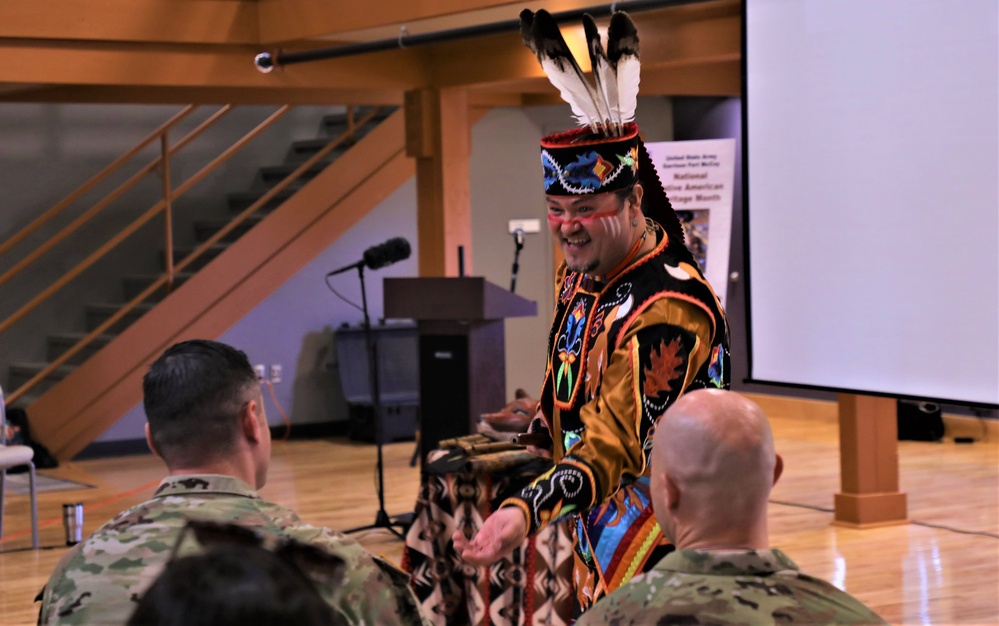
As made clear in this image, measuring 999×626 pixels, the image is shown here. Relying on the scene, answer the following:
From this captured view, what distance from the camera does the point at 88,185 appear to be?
9.05 m

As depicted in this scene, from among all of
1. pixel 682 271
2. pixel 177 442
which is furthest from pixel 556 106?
pixel 177 442

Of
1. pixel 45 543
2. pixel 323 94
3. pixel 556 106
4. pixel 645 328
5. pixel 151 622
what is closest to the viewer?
pixel 151 622

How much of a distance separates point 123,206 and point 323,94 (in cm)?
220

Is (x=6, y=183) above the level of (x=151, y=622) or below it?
above

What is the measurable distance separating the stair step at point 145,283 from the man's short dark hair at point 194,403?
7.76m

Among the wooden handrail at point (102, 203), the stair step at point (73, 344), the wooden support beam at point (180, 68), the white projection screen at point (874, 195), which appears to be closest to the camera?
the white projection screen at point (874, 195)

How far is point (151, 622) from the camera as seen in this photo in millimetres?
1020

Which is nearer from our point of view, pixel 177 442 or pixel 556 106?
pixel 177 442

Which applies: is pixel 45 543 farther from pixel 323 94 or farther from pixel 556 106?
pixel 556 106

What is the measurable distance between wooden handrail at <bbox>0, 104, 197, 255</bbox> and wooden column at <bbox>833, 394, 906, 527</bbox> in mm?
5051

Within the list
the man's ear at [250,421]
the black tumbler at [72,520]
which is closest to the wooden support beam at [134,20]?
the black tumbler at [72,520]

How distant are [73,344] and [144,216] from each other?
1.06 metres

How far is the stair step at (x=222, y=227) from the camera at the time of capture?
9.84m

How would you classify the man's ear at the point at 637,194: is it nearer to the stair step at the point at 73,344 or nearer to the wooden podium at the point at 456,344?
the wooden podium at the point at 456,344
